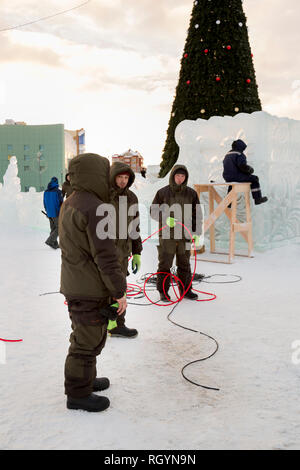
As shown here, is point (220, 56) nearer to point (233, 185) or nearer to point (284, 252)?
point (233, 185)

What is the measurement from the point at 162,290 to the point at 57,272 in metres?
2.49

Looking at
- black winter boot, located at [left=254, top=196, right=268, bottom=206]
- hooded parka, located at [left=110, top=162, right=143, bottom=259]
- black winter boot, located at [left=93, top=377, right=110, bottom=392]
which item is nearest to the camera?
black winter boot, located at [left=93, top=377, right=110, bottom=392]

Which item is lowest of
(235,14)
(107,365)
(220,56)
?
(107,365)

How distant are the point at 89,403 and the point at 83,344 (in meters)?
0.37

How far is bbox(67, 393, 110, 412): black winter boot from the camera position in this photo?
2490mm

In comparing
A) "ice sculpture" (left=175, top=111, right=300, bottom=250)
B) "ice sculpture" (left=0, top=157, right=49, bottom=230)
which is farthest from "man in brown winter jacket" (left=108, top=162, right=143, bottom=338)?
"ice sculpture" (left=0, top=157, right=49, bottom=230)

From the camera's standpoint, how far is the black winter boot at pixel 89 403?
8.17ft

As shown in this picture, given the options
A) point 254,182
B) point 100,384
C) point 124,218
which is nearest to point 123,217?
point 124,218

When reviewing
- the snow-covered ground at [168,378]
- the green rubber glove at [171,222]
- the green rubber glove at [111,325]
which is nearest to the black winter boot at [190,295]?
the snow-covered ground at [168,378]

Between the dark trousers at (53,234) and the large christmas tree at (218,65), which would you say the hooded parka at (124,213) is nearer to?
the dark trousers at (53,234)

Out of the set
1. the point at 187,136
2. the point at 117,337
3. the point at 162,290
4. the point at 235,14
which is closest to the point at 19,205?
the point at 187,136

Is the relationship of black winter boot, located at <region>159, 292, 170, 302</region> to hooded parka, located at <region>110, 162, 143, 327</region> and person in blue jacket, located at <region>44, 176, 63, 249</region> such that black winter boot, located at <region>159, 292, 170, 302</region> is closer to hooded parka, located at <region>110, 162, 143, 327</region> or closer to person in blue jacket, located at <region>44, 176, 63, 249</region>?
hooded parka, located at <region>110, 162, 143, 327</region>

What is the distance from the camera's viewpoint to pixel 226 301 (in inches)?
195

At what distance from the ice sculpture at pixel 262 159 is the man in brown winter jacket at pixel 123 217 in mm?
4808
